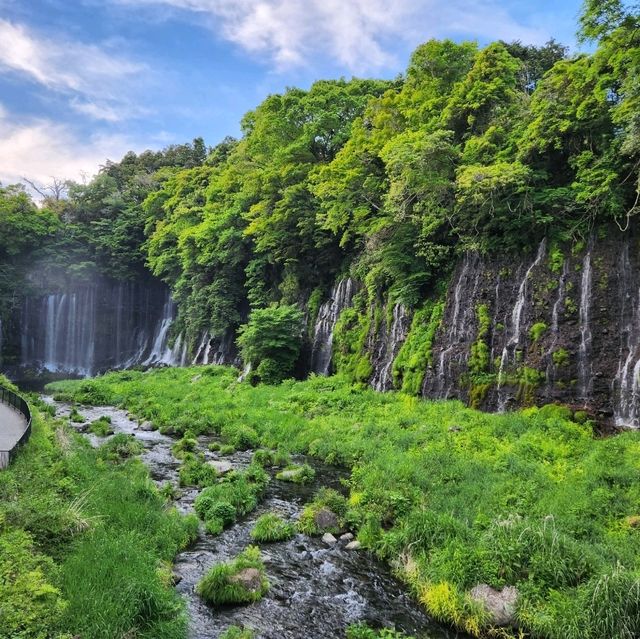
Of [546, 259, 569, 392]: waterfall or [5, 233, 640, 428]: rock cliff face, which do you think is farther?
[546, 259, 569, 392]: waterfall

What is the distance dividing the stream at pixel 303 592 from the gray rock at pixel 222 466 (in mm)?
2507

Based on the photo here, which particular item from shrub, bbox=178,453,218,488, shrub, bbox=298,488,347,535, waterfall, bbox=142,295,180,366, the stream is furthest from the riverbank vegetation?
waterfall, bbox=142,295,180,366

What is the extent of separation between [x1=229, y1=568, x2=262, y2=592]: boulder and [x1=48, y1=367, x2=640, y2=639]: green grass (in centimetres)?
287

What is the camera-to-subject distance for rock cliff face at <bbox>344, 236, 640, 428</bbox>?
15750 millimetres

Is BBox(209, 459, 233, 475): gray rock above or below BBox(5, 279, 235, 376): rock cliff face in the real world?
below

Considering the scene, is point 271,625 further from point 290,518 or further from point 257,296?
point 257,296

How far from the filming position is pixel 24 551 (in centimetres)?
739

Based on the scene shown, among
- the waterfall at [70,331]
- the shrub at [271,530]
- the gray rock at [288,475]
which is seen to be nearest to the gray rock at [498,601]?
the shrub at [271,530]

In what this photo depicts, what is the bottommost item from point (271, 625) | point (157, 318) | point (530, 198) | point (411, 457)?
point (271, 625)

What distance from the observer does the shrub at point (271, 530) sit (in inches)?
433

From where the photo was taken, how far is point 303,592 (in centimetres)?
891

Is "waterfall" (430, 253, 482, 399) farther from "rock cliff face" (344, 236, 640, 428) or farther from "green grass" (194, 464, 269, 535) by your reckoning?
"green grass" (194, 464, 269, 535)

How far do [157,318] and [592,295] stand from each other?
158 feet

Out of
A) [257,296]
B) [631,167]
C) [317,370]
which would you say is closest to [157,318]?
[257,296]
